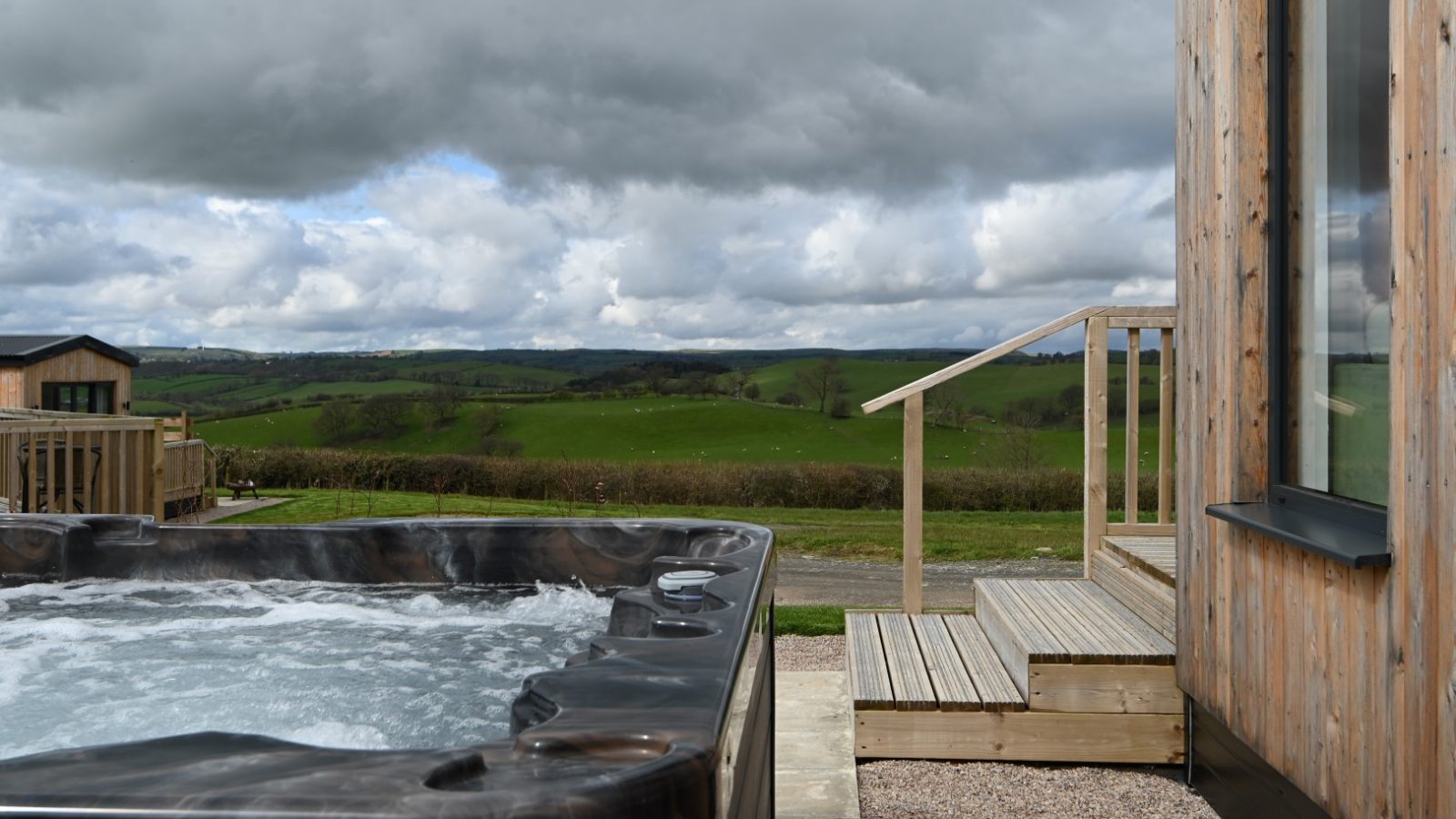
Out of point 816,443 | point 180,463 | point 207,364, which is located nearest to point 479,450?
point 816,443

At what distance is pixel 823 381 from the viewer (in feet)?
83.8

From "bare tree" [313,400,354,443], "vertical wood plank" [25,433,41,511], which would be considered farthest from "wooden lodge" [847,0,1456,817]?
"bare tree" [313,400,354,443]

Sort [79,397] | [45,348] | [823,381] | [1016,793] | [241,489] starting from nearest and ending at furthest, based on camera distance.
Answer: [1016,793] < [241,489] < [45,348] < [79,397] < [823,381]

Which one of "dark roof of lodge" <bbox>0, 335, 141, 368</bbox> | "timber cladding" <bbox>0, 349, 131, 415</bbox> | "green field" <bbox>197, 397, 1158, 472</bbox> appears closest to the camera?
"dark roof of lodge" <bbox>0, 335, 141, 368</bbox>

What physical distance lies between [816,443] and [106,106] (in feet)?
55.1

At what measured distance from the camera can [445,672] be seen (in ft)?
6.75

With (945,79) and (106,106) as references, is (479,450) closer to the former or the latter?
(106,106)

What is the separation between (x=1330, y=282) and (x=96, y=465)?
11.3 meters

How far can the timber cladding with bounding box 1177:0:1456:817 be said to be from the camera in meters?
1.58

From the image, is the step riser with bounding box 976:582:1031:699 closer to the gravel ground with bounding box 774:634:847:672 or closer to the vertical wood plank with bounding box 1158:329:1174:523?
the gravel ground with bounding box 774:634:847:672

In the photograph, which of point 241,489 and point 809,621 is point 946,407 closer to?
point 241,489

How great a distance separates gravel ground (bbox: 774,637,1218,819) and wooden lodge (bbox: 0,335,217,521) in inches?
210

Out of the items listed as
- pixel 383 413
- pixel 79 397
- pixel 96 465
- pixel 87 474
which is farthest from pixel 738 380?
pixel 87 474

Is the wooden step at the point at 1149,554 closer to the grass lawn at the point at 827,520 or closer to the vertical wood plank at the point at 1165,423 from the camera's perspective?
the vertical wood plank at the point at 1165,423
